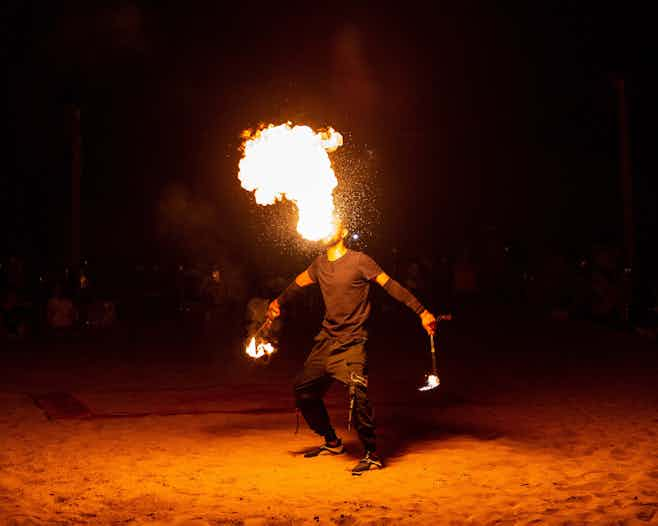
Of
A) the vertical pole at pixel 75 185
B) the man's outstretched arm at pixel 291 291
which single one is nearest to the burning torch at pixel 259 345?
the man's outstretched arm at pixel 291 291

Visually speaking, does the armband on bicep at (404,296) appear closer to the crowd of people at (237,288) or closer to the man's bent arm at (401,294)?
the man's bent arm at (401,294)

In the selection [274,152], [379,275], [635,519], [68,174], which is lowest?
[635,519]

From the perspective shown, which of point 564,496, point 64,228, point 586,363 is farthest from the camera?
point 64,228

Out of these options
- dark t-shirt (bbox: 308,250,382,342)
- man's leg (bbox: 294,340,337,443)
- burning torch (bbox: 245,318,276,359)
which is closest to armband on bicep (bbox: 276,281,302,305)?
burning torch (bbox: 245,318,276,359)

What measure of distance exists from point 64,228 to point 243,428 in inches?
909

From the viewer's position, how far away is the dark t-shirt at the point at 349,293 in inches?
298

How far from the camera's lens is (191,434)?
8992mm

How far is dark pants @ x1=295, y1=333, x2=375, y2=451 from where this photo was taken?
730cm

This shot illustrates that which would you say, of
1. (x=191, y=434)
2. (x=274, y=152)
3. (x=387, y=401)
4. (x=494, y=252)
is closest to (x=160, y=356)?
(x=387, y=401)

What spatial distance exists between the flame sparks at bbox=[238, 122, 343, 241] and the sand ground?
6.34ft

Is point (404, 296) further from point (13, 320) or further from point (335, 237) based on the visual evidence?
point (13, 320)

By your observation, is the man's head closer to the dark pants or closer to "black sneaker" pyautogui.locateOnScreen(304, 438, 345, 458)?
the dark pants

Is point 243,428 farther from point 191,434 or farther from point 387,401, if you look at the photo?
point 387,401

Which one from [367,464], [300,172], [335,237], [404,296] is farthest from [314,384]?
[300,172]
